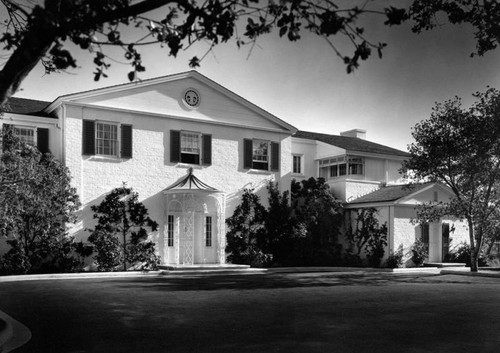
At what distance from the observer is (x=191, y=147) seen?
25969mm

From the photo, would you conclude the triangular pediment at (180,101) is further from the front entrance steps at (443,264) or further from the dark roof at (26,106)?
the front entrance steps at (443,264)

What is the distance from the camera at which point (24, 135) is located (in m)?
22.8

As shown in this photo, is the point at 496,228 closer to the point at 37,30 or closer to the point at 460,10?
the point at 460,10

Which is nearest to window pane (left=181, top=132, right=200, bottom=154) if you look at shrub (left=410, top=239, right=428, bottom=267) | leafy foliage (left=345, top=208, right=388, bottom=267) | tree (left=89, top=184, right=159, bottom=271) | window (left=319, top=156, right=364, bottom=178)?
tree (left=89, top=184, right=159, bottom=271)

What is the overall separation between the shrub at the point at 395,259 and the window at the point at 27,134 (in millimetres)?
16793

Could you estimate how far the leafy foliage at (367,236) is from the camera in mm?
27922

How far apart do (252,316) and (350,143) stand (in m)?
24.1

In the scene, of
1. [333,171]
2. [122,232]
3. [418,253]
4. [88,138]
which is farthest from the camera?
[333,171]

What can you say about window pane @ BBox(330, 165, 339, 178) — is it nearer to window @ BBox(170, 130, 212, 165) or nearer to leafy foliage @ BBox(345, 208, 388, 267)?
leafy foliage @ BBox(345, 208, 388, 267)

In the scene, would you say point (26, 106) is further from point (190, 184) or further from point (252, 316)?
point (252, 316)

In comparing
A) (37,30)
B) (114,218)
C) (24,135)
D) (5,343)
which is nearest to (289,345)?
(5,343)

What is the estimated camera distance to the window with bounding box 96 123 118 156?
77.5ft

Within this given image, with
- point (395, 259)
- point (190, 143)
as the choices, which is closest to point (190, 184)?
point (190, 143)

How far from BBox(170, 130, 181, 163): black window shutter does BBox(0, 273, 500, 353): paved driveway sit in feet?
25.6
